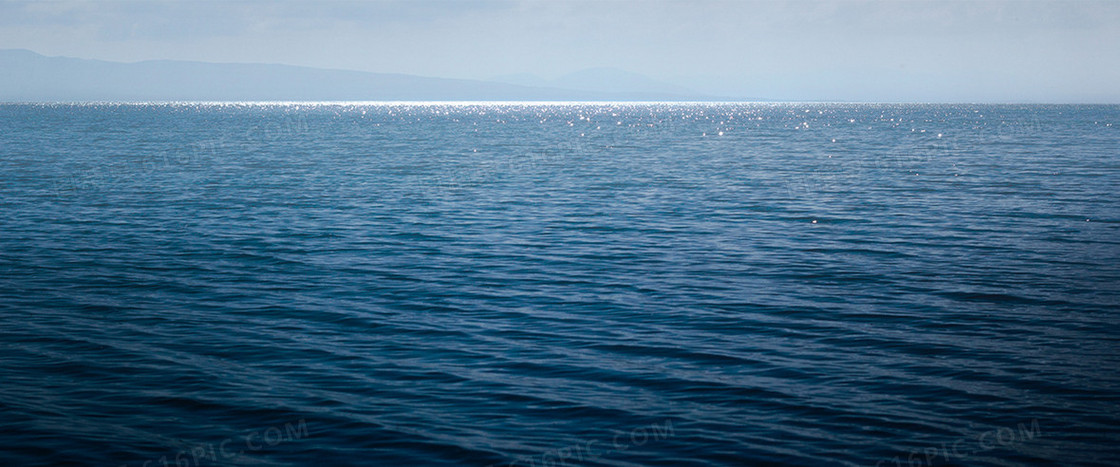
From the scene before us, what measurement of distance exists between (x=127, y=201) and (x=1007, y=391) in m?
39.1

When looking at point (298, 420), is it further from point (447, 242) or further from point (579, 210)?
point (579, 210)

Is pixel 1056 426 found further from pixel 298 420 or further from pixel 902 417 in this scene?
pixel 298 420

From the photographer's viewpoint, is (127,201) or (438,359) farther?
(127,201)

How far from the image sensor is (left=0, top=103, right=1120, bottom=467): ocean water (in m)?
13.1

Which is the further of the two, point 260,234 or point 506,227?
point 506,227

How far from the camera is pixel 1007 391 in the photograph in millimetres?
15188

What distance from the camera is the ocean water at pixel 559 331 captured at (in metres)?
13.1

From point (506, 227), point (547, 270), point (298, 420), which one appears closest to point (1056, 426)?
point (298, 420)

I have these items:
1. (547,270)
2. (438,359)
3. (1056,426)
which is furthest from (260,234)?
(1056,426)

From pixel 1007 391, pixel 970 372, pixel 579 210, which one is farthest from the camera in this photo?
pixel 579 210

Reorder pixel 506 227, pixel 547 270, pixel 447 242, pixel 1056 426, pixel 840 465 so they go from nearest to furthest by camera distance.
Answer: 1. pixel 840 465
2. pixel 1056 426
3. pixel 547 270
4. pixel 447 242
5. pixel 506 227

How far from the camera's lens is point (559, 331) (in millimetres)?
19062

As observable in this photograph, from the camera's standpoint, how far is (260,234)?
3284cm

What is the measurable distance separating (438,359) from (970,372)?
9590 millimetres
